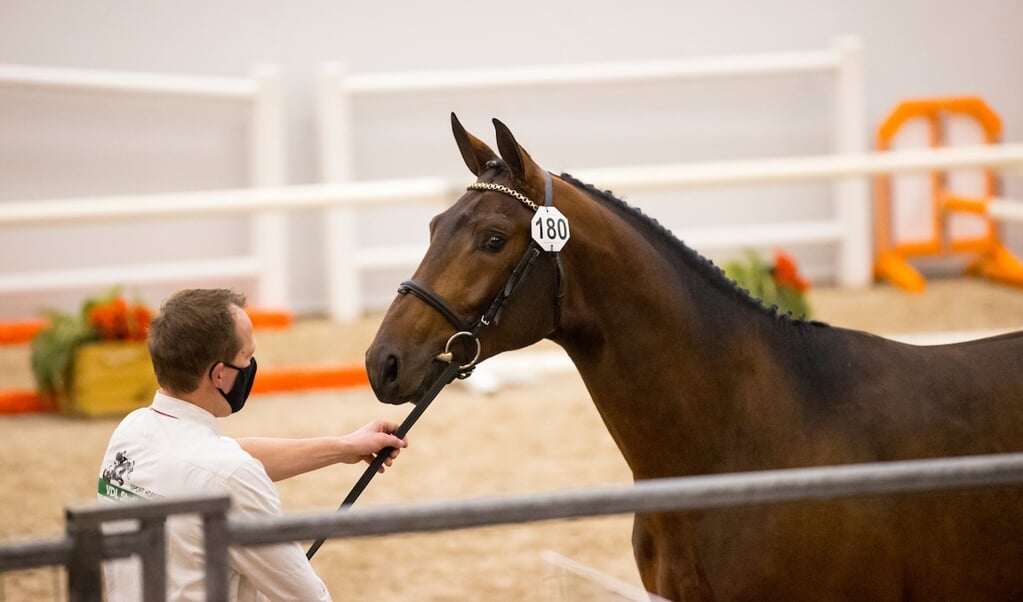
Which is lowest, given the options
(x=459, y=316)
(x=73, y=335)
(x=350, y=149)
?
(x=73, y=335)

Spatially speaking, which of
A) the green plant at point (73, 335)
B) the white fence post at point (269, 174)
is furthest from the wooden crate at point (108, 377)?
the white fence post at point (269, 174)

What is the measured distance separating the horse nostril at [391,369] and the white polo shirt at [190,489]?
33 centimetres

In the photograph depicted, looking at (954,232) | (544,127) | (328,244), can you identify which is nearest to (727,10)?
(544,127)

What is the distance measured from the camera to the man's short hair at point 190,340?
2.08 meters

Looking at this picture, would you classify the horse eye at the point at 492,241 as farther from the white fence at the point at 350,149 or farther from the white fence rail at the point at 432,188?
the white fence at the point at 350,149

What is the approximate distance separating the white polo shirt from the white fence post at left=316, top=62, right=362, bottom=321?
600cm

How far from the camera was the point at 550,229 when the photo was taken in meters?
2.35

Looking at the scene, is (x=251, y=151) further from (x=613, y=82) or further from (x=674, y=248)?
(x=674, y=248)

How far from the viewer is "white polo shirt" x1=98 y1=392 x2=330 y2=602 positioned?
2010mm

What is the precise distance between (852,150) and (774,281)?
2811 millimetres

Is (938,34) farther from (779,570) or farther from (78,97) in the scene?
(779,570)

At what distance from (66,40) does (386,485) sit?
4.75m

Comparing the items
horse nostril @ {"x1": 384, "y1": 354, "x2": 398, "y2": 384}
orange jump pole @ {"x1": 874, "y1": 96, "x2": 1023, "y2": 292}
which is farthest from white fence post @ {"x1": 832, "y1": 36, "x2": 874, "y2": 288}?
horse nostril @ {"x1": 384, "y1": 354, "x2": 398, "y2": 384}

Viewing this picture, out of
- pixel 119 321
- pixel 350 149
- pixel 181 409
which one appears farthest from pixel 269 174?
pixel 181 409
